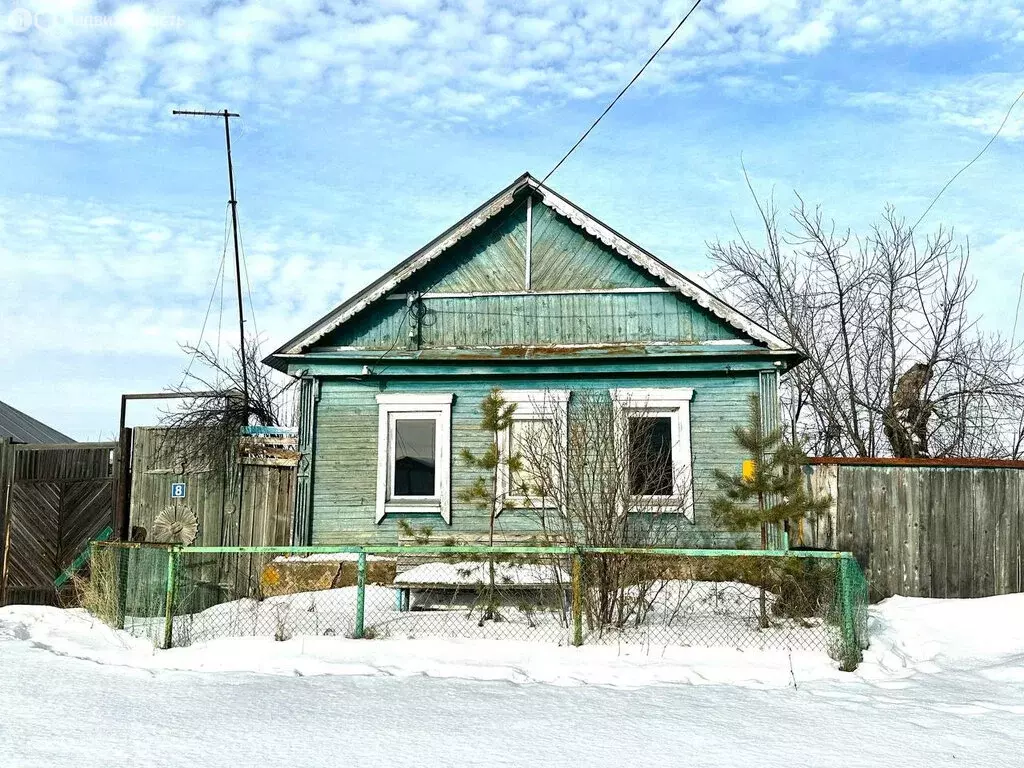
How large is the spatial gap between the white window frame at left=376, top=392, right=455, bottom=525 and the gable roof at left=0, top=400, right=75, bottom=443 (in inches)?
508

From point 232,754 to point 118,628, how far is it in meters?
5.16

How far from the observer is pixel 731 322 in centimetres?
1343

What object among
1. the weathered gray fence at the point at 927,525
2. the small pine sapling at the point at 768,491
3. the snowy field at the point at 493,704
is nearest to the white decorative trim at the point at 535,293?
the weathered gray fence at the point at 927,525

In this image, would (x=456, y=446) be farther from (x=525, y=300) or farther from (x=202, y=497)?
(x=202, y=497)

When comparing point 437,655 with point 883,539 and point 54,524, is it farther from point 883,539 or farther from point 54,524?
point 54,524

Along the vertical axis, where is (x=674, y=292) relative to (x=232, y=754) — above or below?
above

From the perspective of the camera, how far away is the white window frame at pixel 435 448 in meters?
13.7

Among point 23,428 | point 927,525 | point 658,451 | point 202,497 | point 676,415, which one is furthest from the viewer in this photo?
point 23,428

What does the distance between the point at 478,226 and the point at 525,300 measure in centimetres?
128

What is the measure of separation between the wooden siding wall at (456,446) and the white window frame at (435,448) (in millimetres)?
94

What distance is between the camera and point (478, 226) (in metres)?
14.3

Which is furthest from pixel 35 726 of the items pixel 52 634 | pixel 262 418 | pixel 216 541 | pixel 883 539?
pixel 262 418

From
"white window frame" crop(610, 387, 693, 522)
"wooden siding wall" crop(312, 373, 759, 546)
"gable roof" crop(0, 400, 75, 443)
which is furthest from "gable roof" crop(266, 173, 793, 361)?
"gable roof" crop(0, 400, 75, 443)

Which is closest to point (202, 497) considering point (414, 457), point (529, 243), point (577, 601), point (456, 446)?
point (414, 457)
